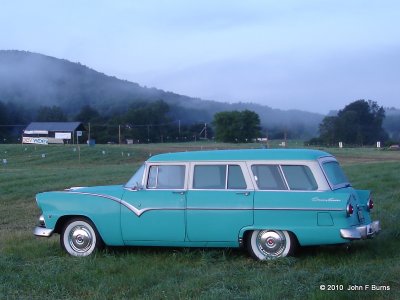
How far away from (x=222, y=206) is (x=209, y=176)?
51cm

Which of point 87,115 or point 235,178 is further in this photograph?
point 87,115

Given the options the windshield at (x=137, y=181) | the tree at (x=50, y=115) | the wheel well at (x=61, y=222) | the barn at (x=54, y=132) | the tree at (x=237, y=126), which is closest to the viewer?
the windshield at (x=137, y=181)

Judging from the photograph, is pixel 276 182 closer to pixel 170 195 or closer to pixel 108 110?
pixel 170 195

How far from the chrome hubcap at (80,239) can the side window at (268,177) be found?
7.91 ft

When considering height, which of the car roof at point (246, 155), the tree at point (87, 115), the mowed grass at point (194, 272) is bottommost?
the mowed grass at point (194, 272)

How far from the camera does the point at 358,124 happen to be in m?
66.6

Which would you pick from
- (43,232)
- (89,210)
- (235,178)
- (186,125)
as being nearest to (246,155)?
(235,178)

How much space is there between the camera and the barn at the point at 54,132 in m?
86.1

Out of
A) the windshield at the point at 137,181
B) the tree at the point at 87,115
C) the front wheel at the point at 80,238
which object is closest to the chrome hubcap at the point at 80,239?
the front wheel at the point at 80,238

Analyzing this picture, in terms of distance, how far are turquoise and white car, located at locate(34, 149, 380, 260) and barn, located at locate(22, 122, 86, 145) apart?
75.9m

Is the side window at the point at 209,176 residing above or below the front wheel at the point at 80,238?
above

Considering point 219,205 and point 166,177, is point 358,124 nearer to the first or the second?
point 166,177

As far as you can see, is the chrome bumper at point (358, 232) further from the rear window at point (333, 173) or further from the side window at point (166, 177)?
the side window at point (166, 177)

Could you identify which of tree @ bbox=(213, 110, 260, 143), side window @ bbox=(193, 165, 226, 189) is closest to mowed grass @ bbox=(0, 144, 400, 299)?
side window @ bbox=(193, 165, 226, 189)
